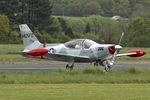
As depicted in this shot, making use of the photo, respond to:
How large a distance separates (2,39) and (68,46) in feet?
157

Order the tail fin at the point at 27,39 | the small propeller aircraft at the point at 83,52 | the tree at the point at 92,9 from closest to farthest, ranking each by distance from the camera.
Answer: the small propeller aircraft at the point at 83,52 < the tail fin at the point at 27,39 < the tree at the point at 92,9

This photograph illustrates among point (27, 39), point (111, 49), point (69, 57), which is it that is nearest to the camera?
point (111, 49)

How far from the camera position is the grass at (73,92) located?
17.3m

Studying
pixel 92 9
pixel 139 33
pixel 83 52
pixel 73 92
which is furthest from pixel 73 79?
pixel 92 9

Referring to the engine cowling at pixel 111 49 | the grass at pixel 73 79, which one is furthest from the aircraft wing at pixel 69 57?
the grass at pixel 73 79

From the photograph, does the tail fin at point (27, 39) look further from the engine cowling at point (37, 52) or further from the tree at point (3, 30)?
the tree at point (3, 30)

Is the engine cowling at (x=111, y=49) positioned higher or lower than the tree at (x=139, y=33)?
higher

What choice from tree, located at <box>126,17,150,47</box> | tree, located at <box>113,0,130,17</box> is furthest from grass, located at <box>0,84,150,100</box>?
tree, located at <box>113,0,130,17</box>

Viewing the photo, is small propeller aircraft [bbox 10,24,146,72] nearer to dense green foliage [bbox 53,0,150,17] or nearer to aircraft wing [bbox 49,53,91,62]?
aircraft wing [bbox 49,53,91,62]

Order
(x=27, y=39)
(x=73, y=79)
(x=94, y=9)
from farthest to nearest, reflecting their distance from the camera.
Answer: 1. (x=94, y=9)
2. (x=27, y=39)
3. (x=73, y=79)

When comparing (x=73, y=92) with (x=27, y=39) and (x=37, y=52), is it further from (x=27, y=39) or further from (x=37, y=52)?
(x=27, y=39)

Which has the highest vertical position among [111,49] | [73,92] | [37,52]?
[73,92]

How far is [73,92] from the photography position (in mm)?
18766

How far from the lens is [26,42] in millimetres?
34656
